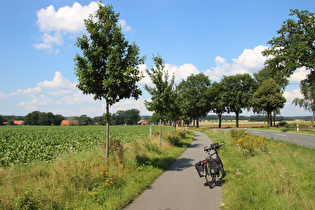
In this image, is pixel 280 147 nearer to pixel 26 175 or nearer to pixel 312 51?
pixel 26 175

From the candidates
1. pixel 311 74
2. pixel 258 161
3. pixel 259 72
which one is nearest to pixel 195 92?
pixel 259 72

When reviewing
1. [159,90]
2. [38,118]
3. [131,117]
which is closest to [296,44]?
[159,90]

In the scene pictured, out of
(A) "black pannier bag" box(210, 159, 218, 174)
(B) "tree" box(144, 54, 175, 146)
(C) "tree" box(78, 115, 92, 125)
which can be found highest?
(B) "tree" box(144, 54, 175, 146)

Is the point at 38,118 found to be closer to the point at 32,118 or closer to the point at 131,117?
the point at 32,118

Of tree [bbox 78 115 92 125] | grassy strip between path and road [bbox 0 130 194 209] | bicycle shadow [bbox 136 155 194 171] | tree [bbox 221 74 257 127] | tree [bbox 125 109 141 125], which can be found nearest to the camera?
grassy strip between path and road [bbox 0 130 194 209]

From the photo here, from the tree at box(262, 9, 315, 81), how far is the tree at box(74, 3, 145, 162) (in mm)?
19741

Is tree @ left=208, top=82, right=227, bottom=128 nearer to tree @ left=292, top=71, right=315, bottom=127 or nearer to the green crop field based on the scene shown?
tree @ left=292, top=71, right=315, bottom=127

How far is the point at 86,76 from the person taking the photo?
6.40 metres

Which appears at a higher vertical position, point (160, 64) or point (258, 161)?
point (160, 64)

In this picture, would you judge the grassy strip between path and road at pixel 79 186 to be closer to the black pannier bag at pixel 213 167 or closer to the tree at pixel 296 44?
the black pannier bag at pixel 213 167

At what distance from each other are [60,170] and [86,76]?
302cm

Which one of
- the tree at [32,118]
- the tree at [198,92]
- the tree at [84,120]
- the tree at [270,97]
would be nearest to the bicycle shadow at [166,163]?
the tree at [270,97]

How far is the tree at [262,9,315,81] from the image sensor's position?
1961 centimetres

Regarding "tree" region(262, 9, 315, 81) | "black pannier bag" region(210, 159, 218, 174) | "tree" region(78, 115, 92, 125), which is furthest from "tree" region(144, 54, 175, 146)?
"tree" region(78, 115, 92, 125)
